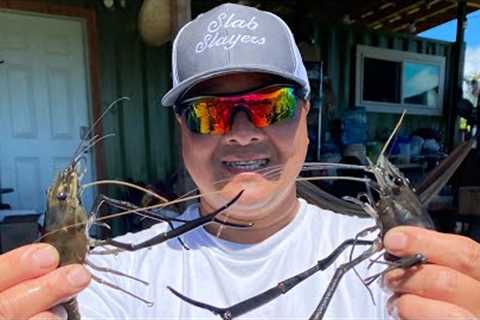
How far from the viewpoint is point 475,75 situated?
7473 millimetres

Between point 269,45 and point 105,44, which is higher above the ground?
point 105,44

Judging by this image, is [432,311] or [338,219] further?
[338,219]

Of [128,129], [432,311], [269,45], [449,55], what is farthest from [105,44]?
[449,55]

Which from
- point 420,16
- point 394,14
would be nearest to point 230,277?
point 394,14

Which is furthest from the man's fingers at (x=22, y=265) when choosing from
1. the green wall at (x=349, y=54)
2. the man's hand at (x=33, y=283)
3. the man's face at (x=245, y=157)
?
the green wall at (x=349, y=54)

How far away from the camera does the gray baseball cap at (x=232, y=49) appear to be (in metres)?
1.12

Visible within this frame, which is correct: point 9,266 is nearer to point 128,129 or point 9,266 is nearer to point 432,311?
point 432,311

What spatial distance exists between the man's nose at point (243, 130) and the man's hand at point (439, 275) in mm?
442

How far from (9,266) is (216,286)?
0.52 metres

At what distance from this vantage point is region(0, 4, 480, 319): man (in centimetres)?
111

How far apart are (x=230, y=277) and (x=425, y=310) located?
0.51 metres

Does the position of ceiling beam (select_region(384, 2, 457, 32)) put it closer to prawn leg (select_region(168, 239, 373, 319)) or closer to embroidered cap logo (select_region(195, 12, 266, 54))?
embroidered cap logo (select_region(195, 12, 266, 54))

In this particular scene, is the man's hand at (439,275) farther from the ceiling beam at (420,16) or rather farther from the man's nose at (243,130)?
the ceiling beam at (420,16)

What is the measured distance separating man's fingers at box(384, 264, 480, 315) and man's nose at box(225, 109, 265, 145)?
0.51 m
